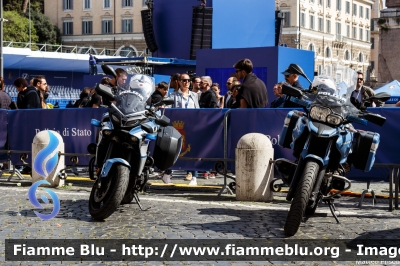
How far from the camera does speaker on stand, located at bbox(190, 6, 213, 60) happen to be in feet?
101

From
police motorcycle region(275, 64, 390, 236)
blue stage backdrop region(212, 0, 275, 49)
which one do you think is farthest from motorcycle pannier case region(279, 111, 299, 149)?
blue stage backdrop region(212, 0, 275, 49)

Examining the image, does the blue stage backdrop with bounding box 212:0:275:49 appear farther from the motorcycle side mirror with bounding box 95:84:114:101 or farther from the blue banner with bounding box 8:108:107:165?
the motorcycle side mirror with bounding box 95:84:114:101

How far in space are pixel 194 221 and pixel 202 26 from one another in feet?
72.9

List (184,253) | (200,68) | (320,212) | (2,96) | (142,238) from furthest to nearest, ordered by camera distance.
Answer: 1. (200,68)
2. (2,96)
3. (320,212)
4. (142,238)
5. (184,253)

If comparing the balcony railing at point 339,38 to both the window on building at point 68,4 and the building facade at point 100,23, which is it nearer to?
the building facade at point 100,23

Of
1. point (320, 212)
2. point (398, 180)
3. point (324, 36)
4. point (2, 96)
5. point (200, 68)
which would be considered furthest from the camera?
point (324, 36)

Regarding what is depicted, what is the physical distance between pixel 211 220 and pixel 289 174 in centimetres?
102

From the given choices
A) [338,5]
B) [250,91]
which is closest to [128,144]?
[250,91]

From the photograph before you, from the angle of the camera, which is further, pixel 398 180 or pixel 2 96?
pixel 2 96

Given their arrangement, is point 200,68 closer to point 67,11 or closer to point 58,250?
point 58,250

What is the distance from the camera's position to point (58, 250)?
7469 mm

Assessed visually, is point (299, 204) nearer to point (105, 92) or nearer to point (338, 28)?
point (105, 92)

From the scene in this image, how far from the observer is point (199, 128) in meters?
12.6

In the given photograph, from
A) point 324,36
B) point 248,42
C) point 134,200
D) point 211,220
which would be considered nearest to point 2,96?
point 134,200
